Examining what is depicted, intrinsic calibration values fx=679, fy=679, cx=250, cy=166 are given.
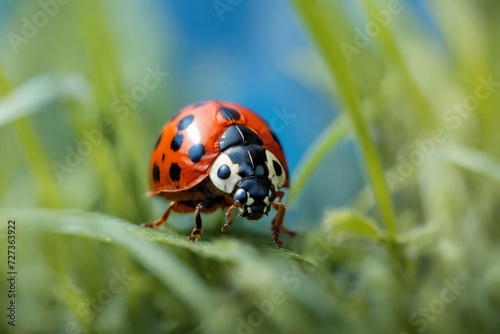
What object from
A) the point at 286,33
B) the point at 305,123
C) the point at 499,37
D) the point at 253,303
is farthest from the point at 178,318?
the point at 286,33

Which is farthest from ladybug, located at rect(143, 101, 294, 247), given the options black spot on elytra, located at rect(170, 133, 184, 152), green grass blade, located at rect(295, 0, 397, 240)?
green grass blade, located at rect(295, 0, 397, 240)

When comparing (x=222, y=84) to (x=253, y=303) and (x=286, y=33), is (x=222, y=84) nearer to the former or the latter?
(x=286, y=33)

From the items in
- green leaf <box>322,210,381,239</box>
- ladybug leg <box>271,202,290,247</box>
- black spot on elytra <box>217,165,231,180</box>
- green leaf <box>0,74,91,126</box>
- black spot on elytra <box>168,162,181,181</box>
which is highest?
green leaf <box>0,74,91,126</box>

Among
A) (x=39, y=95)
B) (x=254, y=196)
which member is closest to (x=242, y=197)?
(x=254, y=196)

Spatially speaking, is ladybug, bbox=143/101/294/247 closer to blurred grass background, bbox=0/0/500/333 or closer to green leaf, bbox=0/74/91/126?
blurred grass background, bbox=0/0/500/333

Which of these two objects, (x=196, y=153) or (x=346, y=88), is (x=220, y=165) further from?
(x=346, y=88)

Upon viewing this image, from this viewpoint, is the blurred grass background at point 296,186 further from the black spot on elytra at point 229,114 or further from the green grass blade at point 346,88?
the black spot on elytra at point 229,114
